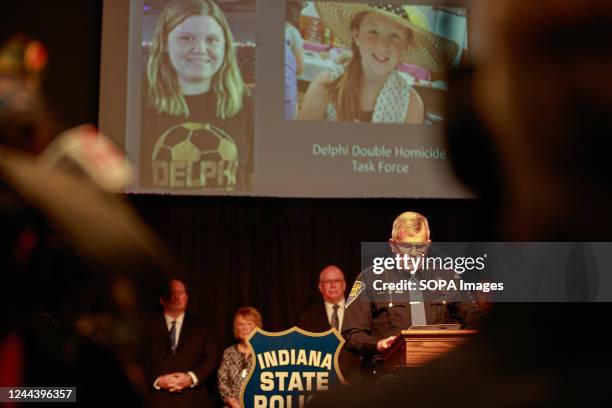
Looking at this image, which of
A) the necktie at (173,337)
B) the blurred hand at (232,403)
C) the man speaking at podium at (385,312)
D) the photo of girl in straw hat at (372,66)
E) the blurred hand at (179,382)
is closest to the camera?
the man speaking at podium at (385,312)

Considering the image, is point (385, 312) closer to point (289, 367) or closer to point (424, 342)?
point (289, 367)

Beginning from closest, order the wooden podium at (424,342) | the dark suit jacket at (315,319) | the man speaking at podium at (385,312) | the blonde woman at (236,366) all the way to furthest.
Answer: the wooden podium at (424,342)
the man speaking at podium at (385,312)
the blonde woman at (236,366)
the dark suit jacket at (315,319)

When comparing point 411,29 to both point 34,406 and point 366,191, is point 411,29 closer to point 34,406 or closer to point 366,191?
point 366,191

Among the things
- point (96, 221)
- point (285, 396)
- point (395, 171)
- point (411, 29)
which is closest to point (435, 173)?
point (395, 171)

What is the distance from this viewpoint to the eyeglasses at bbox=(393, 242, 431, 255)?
14.4ft

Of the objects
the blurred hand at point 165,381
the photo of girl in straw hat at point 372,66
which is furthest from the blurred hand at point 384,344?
the photo of girl in straw hat at point 372,66

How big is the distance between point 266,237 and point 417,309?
348cm

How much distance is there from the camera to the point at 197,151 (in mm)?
6848

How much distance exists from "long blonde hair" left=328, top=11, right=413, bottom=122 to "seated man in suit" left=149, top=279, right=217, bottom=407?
1.96m

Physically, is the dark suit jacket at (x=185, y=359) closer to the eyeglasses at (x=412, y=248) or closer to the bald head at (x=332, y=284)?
the bald head at (x=332, y=284)

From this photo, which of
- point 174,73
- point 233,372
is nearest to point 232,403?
point 233,372

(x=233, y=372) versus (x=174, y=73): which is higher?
(x=174, y=73)

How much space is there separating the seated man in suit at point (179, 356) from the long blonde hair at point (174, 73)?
1473 millimetres

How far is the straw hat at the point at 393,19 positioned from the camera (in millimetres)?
6984
